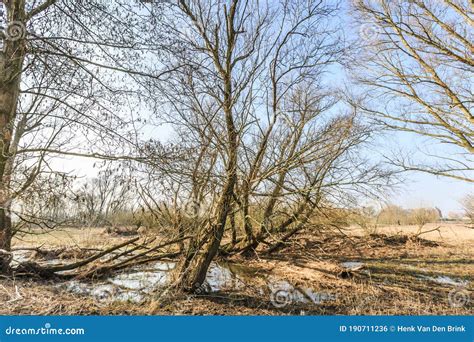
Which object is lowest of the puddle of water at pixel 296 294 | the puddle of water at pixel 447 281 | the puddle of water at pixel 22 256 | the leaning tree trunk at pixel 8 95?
the puddle of water at pixel 296 294

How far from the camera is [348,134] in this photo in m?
8.88

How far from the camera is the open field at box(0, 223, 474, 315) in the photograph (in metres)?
5.43

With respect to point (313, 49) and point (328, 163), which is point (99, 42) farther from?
point (328, 163)

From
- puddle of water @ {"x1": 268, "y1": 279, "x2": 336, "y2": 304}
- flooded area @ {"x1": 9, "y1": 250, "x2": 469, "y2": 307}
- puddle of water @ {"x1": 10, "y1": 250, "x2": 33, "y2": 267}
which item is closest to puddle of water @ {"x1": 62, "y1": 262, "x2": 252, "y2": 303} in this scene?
flooded area @ {"x1": 9, "y1": 250, "x2": 469, "y2": 307}

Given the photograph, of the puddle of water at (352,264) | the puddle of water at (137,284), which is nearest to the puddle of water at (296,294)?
the puddle of water at (137,284)

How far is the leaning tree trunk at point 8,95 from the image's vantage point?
236 inches

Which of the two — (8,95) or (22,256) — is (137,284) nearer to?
(22,256)

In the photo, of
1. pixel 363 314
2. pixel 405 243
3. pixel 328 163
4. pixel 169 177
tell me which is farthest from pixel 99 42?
pixel 405 243

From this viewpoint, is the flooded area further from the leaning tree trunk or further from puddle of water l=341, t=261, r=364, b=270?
the leaning tree trunk

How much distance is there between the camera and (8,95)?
21.2 ft

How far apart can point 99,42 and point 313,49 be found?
4.99 m

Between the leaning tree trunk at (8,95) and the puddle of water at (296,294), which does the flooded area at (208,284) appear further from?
the leaning tree trunk at (8,95)

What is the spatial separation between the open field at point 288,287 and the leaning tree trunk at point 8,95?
0.57 meters

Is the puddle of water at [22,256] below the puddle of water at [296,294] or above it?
above
